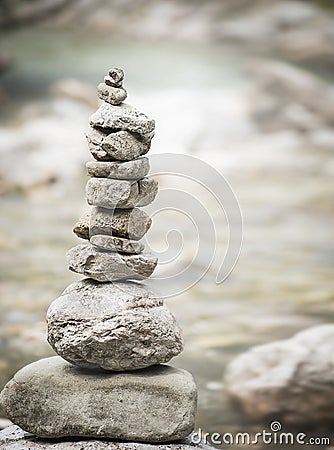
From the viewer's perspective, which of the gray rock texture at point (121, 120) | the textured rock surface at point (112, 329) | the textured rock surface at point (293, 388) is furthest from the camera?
the textured rock surface at point (293, 388)

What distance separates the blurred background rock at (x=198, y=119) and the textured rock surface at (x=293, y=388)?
1.34 meters

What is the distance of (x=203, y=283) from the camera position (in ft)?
36.5

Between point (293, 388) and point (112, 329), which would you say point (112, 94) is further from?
point (293, 388)

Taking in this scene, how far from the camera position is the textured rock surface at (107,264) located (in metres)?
5.53

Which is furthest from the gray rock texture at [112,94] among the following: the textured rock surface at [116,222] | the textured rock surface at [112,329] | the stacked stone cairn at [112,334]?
the textured rock surface at [112,329]

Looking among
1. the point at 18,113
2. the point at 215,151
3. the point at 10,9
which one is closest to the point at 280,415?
the point at 215,151

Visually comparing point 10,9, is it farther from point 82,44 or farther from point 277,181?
point 277,181

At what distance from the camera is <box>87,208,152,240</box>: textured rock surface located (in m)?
5.55

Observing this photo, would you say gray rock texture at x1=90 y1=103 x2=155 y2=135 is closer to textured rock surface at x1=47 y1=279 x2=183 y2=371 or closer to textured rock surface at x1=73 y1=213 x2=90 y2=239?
textured rock surface at x1=73 y1=213 x2=90 y2=239

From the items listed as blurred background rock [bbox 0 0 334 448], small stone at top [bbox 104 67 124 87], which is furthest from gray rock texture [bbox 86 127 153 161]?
blurred background rock [bbox 0 0 334 448]

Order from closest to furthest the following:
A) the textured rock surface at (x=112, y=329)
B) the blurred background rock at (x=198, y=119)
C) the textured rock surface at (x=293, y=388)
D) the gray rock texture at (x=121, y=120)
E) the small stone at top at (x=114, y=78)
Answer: the textured rock surface at (x=112, y=329)
the gray rock texture at (x=121, y=120)
the small stone at top at (x=114, y=78)
the textured rock surface at (x=293, y=388)
the blurred background rock at (x=198, y=119)

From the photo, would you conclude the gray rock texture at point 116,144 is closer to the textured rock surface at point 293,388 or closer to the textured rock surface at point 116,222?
the textured rock surface at point 116,222

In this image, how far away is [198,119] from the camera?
41.3ft

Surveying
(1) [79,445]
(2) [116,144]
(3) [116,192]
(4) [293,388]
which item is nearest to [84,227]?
(3) [116,192]
